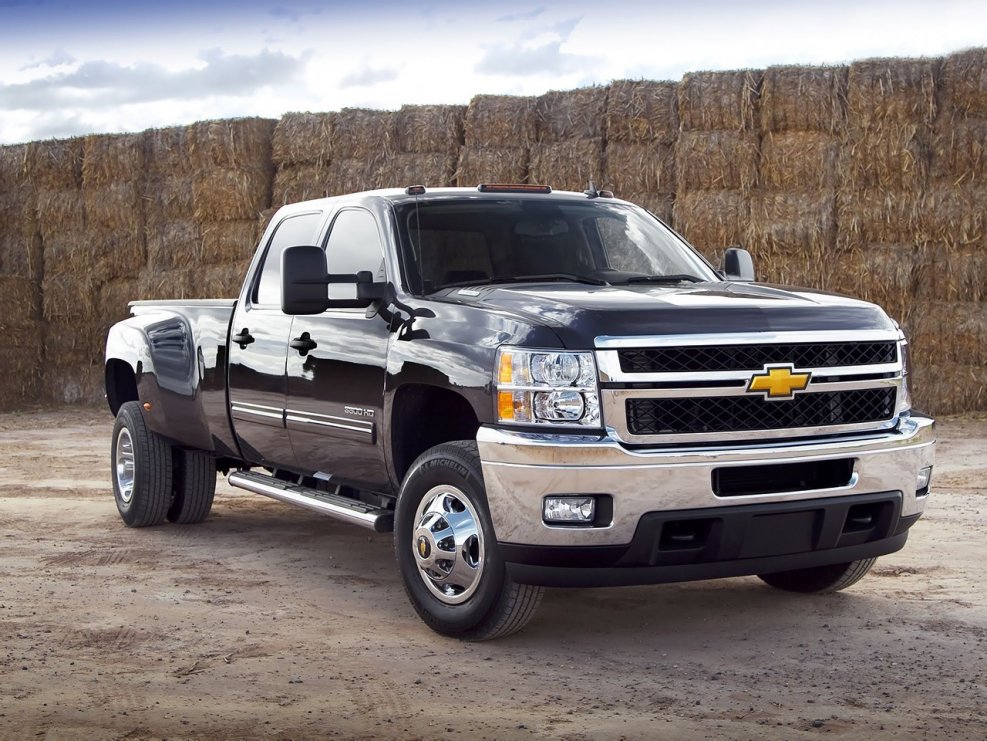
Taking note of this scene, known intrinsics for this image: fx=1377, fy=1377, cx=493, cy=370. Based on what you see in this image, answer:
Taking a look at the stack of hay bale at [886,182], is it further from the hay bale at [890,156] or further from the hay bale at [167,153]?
the hay bale at [167,153]

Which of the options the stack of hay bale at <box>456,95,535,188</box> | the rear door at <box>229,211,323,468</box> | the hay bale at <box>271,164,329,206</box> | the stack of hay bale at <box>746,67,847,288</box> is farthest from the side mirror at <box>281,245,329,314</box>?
the hay bale at <box>271,164,329,206</box>

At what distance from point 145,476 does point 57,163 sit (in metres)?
11.0

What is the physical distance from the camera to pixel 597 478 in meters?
5.12

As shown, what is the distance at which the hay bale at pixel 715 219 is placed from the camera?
574 inches

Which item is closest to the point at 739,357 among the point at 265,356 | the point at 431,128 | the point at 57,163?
the point at 265,356

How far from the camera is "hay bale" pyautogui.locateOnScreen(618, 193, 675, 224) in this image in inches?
593

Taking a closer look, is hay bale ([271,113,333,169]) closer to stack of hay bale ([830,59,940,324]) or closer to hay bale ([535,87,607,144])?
hay bale ([535,87,607,144])

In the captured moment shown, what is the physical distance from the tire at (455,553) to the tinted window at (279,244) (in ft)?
6.66

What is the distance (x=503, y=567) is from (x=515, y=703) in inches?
28.7

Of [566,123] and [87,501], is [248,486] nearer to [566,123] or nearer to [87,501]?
[87,501]

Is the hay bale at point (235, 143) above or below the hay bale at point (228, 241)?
above

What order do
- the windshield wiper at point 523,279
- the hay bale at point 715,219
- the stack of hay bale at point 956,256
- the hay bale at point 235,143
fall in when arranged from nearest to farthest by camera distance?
1. the windshield wiper at point 523,279
2. the stack of hay bale at point 956,256
3. the hay bale at point 715,219
4. the hay bale at point 235,143

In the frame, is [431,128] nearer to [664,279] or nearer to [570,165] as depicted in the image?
[570,165]

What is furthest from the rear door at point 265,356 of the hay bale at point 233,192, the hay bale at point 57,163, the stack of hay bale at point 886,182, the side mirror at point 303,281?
the hay bale at point 57,163
